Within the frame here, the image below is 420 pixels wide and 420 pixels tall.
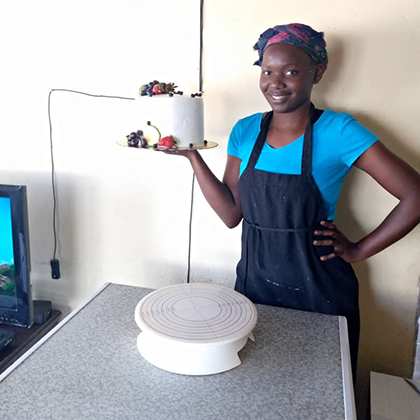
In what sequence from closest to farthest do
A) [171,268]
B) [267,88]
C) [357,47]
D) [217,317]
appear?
[217,317]
[267,88]
[357,47]
[171,268]

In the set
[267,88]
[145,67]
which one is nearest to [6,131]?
[145,67]

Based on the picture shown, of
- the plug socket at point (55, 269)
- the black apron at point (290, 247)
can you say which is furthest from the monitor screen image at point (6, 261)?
the black apron at point (290, 247)

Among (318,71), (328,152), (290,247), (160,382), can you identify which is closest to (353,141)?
(328,152)

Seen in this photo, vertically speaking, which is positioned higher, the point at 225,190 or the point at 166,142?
the point at 166,142

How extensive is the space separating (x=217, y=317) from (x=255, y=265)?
0.32 m

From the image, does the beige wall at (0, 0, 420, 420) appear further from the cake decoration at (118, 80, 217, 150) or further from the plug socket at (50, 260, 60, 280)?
the cake decoration at (118, 80, 217, 150)

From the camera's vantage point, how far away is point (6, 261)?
4.36ft

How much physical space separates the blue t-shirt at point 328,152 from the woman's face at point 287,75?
91mm

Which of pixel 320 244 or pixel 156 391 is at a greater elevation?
pixel 320 244

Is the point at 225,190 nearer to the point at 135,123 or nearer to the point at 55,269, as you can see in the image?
the point at 135,123

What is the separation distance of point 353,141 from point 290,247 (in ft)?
1.00

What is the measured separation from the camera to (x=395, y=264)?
130cm

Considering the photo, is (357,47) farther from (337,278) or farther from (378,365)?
(378,365)

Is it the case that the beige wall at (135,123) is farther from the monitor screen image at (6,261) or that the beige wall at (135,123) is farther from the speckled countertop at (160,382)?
the speckled countertop at (160,382)
